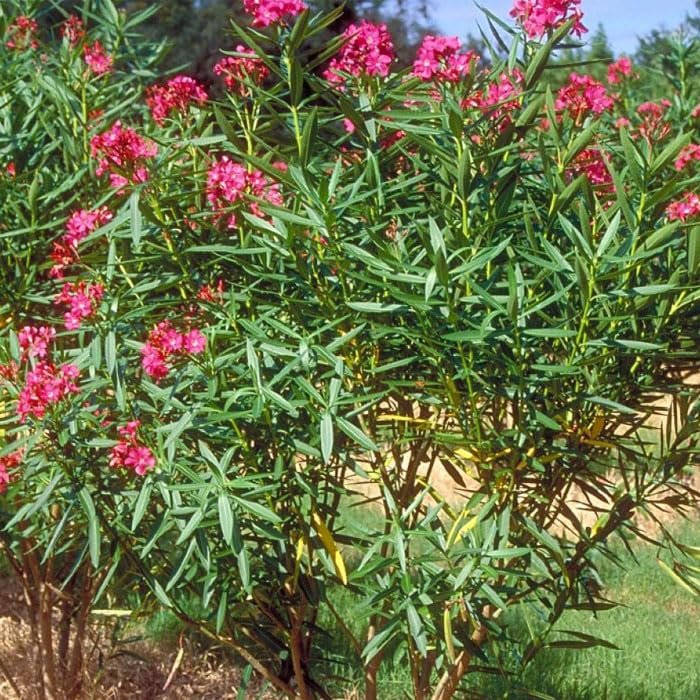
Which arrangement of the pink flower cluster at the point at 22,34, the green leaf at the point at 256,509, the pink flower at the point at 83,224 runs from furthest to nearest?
the pink flower cluster at the point at 22,34, the pink flower at the point at 83,224, the green leaf at the point at 256,509

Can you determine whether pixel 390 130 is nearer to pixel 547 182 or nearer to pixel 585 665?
pixel 547 182

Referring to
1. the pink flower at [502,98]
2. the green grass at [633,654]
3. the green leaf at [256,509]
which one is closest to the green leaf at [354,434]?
the green leaf at [256,509]

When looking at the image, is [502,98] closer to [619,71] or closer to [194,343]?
[194,343]

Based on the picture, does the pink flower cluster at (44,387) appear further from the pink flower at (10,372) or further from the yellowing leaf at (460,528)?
the yellowing leaf at (460,528)

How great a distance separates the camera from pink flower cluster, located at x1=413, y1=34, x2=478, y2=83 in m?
2.45

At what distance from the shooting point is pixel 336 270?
2.52 meters

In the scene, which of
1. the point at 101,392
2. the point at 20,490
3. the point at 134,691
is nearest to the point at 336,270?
the point at 101,392

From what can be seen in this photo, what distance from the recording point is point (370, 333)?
2502 millimetres

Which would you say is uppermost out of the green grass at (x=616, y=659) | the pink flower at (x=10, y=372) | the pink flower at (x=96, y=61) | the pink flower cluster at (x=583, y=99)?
the pink flower cluster at (x=583, y=99)

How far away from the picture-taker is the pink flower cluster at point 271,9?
246cm

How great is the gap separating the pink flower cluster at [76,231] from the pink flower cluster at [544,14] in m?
1.07

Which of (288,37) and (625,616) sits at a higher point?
(288,37)

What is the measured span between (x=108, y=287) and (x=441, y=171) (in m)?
0.80

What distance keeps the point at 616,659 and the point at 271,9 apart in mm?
3320
